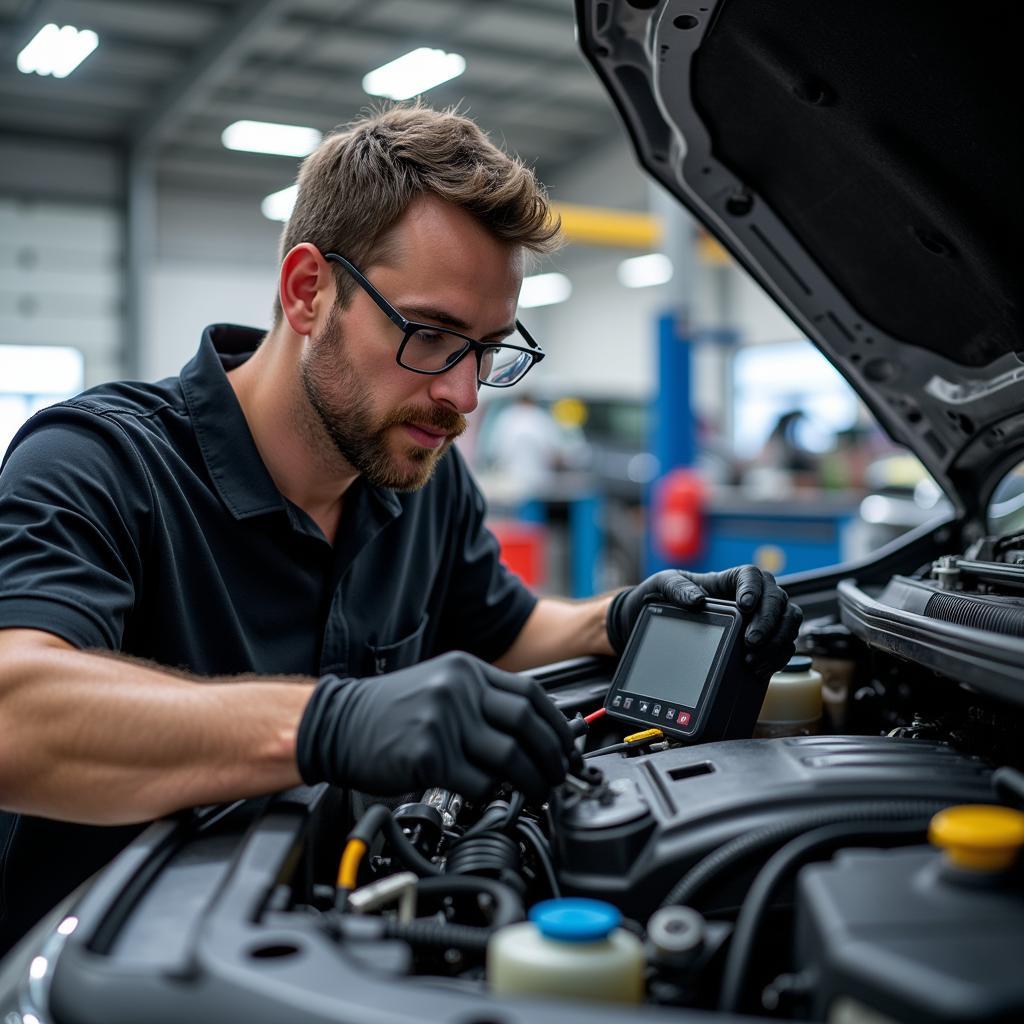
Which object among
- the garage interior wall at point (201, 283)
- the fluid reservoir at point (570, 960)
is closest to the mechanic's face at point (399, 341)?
the fluid reservoir at point (570, 960)

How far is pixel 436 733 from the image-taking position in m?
0.88

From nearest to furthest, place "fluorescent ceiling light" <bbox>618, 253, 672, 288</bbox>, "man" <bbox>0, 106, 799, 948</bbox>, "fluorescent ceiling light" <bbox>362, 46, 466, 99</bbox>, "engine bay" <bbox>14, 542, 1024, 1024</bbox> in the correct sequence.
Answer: "engine bay" <bbox>14, 542, 1024, 1024</bbox>
"man" <bbox>0, 106, 799, 948</bbox>
"fluorescent ceiling light" <bbox>362, 46, 466, 99</bbox>
"fluorescent ceiling light" <bbox>618, 253, 672, 288</bbox>

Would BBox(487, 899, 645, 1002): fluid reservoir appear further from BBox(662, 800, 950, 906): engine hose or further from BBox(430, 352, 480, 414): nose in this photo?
BBox(430, 352, 480, 414): nose

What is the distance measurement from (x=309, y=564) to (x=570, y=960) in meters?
0.96

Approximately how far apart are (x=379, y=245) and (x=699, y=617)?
652 mm

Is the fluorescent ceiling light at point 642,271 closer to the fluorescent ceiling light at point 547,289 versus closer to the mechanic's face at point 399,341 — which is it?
the fluorescent ceiling light at point 547,289

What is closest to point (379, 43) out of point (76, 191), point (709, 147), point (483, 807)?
point (76, 191)

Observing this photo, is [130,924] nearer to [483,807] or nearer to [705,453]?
[483,807]

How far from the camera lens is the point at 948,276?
1.41 m

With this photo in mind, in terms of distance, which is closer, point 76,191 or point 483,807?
point 483,807

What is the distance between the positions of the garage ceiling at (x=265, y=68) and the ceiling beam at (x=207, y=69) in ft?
0.05

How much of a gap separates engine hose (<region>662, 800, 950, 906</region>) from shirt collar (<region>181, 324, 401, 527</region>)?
32.9 inches

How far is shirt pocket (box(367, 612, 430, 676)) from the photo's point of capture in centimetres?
160

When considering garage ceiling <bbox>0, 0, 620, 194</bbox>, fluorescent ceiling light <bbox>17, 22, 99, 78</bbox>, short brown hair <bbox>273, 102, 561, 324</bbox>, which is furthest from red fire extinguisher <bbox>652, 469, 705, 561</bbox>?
fluorescent ceiling light <bbox>17, 22, 99, 78</bbox>
